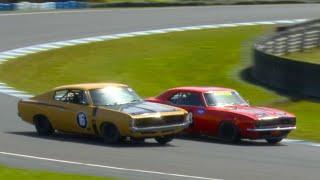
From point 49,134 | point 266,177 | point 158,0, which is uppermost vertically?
point 266,177

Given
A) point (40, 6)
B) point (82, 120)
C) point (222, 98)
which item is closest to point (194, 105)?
point (222, 98)

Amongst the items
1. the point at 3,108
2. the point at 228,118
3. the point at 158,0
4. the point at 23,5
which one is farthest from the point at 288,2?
the point at 228,118

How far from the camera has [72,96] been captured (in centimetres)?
1870

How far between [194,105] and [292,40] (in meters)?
16.6

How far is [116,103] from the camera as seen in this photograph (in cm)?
1816

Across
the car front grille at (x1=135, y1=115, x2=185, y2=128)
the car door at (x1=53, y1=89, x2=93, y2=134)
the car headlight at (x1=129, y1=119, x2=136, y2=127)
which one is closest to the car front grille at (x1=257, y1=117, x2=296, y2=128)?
the car front grille at (x1=135, y1=115, x2=185, y2=128)

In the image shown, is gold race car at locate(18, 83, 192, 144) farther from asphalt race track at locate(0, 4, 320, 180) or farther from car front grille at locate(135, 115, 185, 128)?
asphalt race track at locate(0, 4, 320, 180)

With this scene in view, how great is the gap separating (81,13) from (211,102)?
3029cm

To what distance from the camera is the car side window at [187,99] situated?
776 inches

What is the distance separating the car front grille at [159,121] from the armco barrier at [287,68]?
35.4ft

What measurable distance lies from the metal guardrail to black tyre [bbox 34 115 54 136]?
51.2 feet

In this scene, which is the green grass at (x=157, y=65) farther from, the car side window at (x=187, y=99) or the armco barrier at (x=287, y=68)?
the car side window at (x=187, y=99)

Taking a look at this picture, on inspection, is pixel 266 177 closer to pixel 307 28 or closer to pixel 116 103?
pixel 116 103

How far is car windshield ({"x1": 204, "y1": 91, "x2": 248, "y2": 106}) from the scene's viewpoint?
19.7 metres
